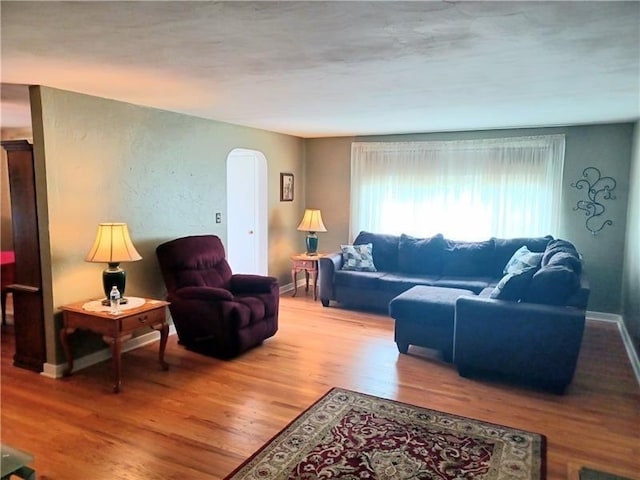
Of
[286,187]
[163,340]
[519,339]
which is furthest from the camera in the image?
[286,187]

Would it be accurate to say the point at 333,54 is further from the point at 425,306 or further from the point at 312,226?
the point at 312,226

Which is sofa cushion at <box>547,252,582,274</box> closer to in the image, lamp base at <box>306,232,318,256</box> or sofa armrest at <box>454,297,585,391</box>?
sofa armrest at <box>454,297,585,391</box>

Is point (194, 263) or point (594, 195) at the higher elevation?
point (594, 195)

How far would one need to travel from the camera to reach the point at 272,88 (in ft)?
11.1

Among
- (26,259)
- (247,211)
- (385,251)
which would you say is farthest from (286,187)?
(26,259)

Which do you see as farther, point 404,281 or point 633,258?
point 404,281

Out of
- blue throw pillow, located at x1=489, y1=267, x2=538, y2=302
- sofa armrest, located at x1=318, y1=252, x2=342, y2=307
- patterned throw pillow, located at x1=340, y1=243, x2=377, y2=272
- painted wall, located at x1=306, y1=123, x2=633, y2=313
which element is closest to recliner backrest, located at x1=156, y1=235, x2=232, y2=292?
sofa armrest, located at x1=318, y1=252, x2=342, y2=307

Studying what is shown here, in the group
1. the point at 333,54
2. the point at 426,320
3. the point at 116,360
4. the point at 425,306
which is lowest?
the point at 116,360

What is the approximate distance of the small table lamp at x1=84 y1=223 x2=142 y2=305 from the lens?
3.44m

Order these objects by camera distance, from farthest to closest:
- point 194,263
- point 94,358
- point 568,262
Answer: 1. point 194,263
2. point 94,358
3. point 568,262

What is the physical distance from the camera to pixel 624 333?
464 cm

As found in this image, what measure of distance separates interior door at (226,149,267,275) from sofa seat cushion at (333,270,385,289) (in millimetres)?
1159

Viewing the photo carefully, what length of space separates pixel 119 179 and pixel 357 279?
9.61ft

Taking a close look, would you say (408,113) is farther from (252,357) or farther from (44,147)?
(44,147)
